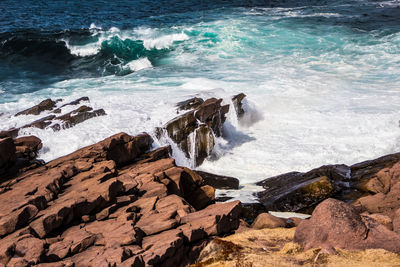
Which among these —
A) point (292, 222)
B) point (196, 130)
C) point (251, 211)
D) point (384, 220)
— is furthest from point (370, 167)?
point (196, 130)

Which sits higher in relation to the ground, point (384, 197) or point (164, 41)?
point (164, 41)

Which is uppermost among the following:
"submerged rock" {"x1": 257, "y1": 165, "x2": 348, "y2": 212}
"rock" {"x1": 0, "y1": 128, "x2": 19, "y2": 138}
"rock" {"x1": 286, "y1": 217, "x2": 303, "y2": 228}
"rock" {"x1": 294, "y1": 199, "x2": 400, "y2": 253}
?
"rock" {"x1": 294, "y1": 199, "x2": 400, "y2": 253}

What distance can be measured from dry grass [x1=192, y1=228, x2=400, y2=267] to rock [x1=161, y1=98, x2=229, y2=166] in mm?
7661

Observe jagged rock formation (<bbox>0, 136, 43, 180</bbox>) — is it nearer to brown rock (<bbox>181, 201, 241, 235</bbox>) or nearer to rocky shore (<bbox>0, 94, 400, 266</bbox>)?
rocky shore (<bbox>0, 94, 400, 266</bbox>)

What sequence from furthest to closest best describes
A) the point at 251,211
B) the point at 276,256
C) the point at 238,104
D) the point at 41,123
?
the point at 238,104 < the point at 41,123 < the point at 251,211 < the point at 276,256

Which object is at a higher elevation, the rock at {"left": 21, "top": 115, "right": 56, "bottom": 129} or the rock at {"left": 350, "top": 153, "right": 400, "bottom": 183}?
the rock at {"left": 21, "top": 115, "right": 56, "bottom": 129}

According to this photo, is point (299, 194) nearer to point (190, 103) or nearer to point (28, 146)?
point (190, 103)

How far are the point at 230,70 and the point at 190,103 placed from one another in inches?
409

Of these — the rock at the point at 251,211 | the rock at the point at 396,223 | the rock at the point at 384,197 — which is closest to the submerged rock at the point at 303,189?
the rock at the point at 251,211

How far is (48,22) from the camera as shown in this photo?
35406 mm

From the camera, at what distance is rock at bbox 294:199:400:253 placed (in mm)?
7012

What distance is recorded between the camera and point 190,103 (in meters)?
16.4

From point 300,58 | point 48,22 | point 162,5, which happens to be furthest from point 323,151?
point 162,5

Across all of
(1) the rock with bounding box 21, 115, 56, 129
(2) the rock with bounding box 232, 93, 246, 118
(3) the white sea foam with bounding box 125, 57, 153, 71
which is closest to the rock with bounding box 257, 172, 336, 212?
(2) the rock with bounding box 232, 93, 246, 118
